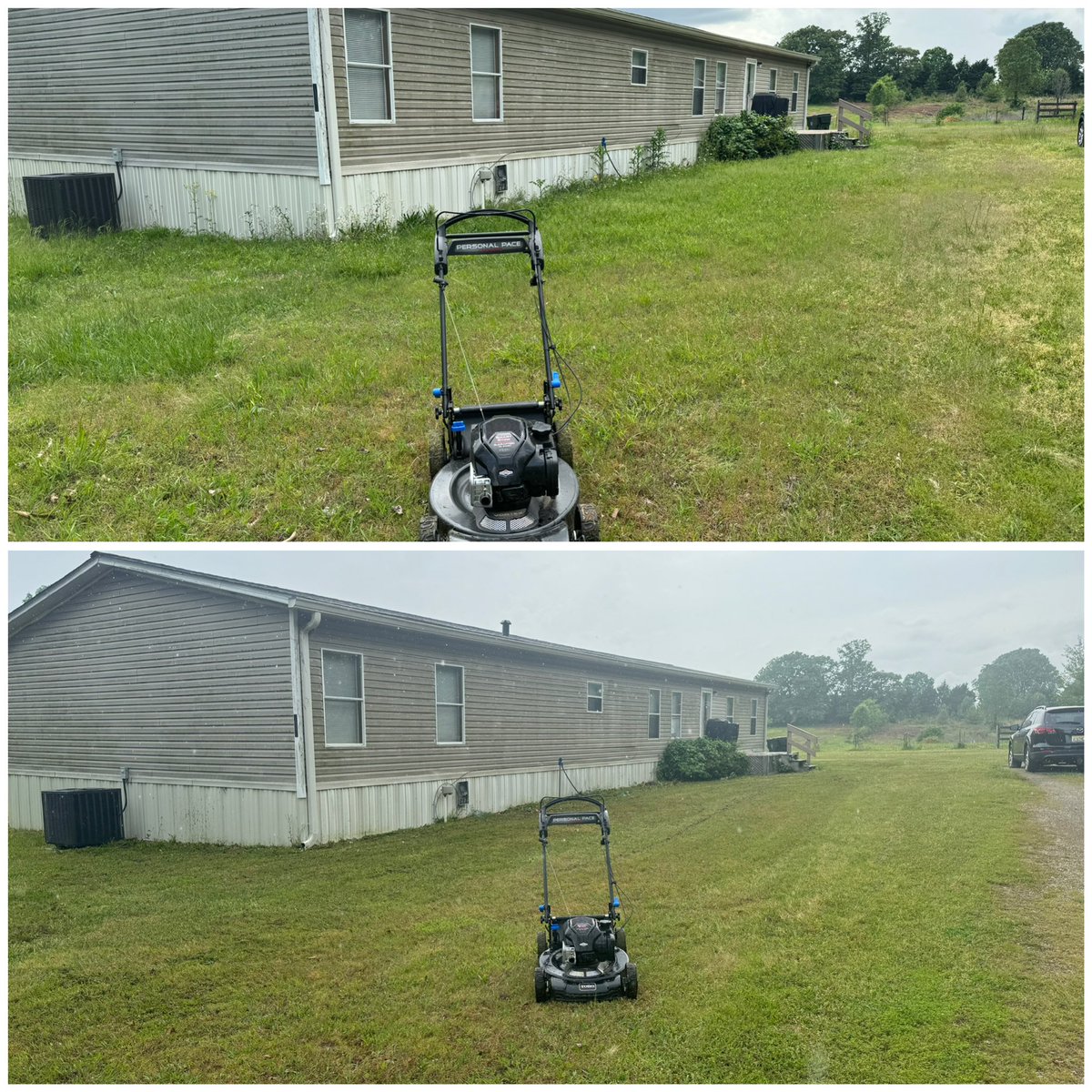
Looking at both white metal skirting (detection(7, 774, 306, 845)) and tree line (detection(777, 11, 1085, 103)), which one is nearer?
white metal skirting (detection(7, 774, 306, 845))

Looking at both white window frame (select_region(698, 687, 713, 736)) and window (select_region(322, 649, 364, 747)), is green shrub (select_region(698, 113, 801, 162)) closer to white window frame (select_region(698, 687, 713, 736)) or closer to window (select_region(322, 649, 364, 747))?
white window frame (select_region(698, 687, 713, 736))

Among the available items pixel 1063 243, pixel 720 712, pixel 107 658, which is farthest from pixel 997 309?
pixel 107 658

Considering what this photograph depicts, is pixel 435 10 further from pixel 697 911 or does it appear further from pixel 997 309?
pixel 697 911

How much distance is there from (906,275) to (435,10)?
686 cm

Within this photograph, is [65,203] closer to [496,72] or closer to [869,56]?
[496,72]

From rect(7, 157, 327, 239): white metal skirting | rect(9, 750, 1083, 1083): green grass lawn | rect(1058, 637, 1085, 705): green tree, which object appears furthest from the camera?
rect(7, 157, 327, 239): white metal skirting

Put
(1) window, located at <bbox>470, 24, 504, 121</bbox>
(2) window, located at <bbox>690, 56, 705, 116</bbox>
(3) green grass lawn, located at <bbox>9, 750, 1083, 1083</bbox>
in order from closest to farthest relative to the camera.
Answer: (3) green grass lawn, located at <bbox>9, 750, 1083, 1083</bbox> < (1) window, located at <bbox>470, 24, 504, 121</bbox> < (2) window, located at <bbox>690, 56, 705, 116</bbox>

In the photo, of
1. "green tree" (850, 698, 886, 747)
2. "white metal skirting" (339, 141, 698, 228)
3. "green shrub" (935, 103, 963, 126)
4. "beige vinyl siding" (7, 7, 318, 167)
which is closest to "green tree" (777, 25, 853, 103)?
"green shrub" (935, 103, 963, 126)

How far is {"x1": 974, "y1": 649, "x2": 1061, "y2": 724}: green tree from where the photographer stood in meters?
6.15

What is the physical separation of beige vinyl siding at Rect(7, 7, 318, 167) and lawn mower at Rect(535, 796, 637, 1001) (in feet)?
29.2

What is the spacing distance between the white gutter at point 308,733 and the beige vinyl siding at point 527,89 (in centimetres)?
649

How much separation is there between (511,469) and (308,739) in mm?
3130

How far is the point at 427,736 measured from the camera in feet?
24.1

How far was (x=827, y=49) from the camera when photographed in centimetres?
1577
